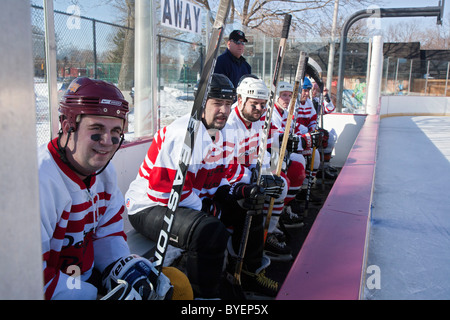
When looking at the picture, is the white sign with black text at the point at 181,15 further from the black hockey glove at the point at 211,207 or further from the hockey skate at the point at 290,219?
the hockey skate at the point at 290,219

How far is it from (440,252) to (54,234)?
6.67ft

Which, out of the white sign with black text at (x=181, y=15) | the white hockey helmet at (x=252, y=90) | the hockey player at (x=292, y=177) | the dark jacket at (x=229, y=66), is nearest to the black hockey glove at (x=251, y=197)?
the white hockey helmet at (x=252, y=90)

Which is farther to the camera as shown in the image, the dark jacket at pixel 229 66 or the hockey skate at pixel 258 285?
the dark jacket at pixel 229 66

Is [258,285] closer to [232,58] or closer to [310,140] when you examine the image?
[310,140]

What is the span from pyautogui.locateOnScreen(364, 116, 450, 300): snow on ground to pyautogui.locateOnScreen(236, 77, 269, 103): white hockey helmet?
126cm

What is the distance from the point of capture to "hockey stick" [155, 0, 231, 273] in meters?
1.41

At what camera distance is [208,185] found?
2.36m

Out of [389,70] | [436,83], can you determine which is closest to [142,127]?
[389,70]

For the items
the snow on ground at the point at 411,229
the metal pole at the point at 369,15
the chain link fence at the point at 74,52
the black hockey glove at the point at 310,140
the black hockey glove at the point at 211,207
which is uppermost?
the metal pole at the point at 369,15

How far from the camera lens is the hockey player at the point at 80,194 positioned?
116 centimetres

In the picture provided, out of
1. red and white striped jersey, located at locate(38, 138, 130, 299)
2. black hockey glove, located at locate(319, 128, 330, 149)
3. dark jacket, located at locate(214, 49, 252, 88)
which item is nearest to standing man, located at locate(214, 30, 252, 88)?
dark jacket, located at locate(214, 49, 252, 88)

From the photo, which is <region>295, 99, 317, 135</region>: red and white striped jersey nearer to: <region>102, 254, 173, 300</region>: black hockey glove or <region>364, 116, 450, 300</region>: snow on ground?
<region>364, 116, 450, 300</region>: snow on ground

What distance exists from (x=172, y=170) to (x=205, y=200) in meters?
0.50

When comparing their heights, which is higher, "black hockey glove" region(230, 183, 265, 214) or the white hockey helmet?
the white hockey helmet
